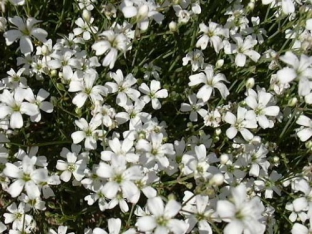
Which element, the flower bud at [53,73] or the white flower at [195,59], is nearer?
the flower bud at [53,73]

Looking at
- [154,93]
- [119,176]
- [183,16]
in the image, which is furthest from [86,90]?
[183,16]

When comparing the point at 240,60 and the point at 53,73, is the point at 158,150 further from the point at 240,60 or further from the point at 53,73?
the point at 240,60

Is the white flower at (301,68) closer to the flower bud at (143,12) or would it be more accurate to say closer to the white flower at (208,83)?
the white flower at (208,83)

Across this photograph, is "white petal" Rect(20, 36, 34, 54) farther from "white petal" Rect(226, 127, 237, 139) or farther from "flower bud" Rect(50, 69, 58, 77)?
"white petal" Rect(226, 127, 237, 139)

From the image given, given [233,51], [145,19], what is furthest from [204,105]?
[145,19]

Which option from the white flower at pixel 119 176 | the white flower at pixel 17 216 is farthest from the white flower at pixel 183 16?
the white flower at pixel 17 216

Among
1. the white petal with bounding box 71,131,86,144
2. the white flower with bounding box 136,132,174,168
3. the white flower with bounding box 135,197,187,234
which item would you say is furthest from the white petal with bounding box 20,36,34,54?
the white flower with bounding box 135,197,187,234

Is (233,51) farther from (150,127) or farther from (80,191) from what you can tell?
(80,191)
